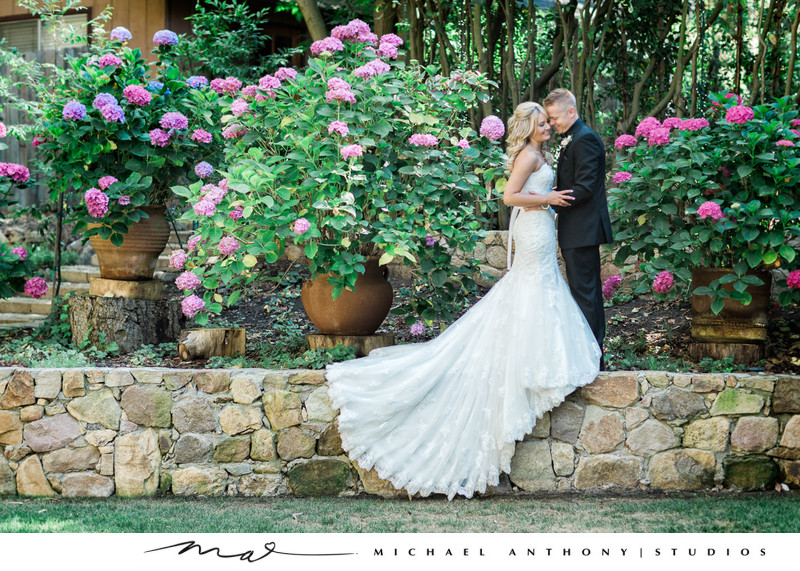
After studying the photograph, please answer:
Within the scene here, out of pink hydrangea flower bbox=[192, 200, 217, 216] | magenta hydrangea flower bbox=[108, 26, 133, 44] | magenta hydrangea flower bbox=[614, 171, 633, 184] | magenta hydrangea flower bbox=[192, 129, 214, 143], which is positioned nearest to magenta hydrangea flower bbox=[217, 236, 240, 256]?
pink hydrangea flower bbox=[192, 200, 217, 216]

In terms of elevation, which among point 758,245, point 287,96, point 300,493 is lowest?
point 300,493

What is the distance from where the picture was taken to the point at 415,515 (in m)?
3.53

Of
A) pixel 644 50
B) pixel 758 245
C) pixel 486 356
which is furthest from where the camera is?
pixel 644 50

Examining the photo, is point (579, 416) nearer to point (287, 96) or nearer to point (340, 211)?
point (340, 211)

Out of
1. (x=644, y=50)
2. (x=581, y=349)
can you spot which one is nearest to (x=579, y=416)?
(x=581, y=349)

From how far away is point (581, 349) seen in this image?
382cm

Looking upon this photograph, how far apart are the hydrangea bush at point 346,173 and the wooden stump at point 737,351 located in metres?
1.45

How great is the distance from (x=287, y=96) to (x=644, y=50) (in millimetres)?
3681

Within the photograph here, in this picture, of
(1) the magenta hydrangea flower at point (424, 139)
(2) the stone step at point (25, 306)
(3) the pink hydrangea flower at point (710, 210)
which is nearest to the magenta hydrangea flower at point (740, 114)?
(3) the pink hydrangea flower at point (710, 210)

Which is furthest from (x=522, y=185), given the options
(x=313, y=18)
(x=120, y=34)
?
(x=313, y=18)

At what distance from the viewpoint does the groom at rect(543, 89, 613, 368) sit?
154 inches

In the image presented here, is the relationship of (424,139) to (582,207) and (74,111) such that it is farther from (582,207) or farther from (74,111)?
(74,111)

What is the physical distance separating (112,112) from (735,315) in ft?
12.4

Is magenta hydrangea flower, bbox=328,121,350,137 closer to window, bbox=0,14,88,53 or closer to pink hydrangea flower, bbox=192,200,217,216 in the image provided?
pink hydrangea flower, bbox=192,200,217,216
